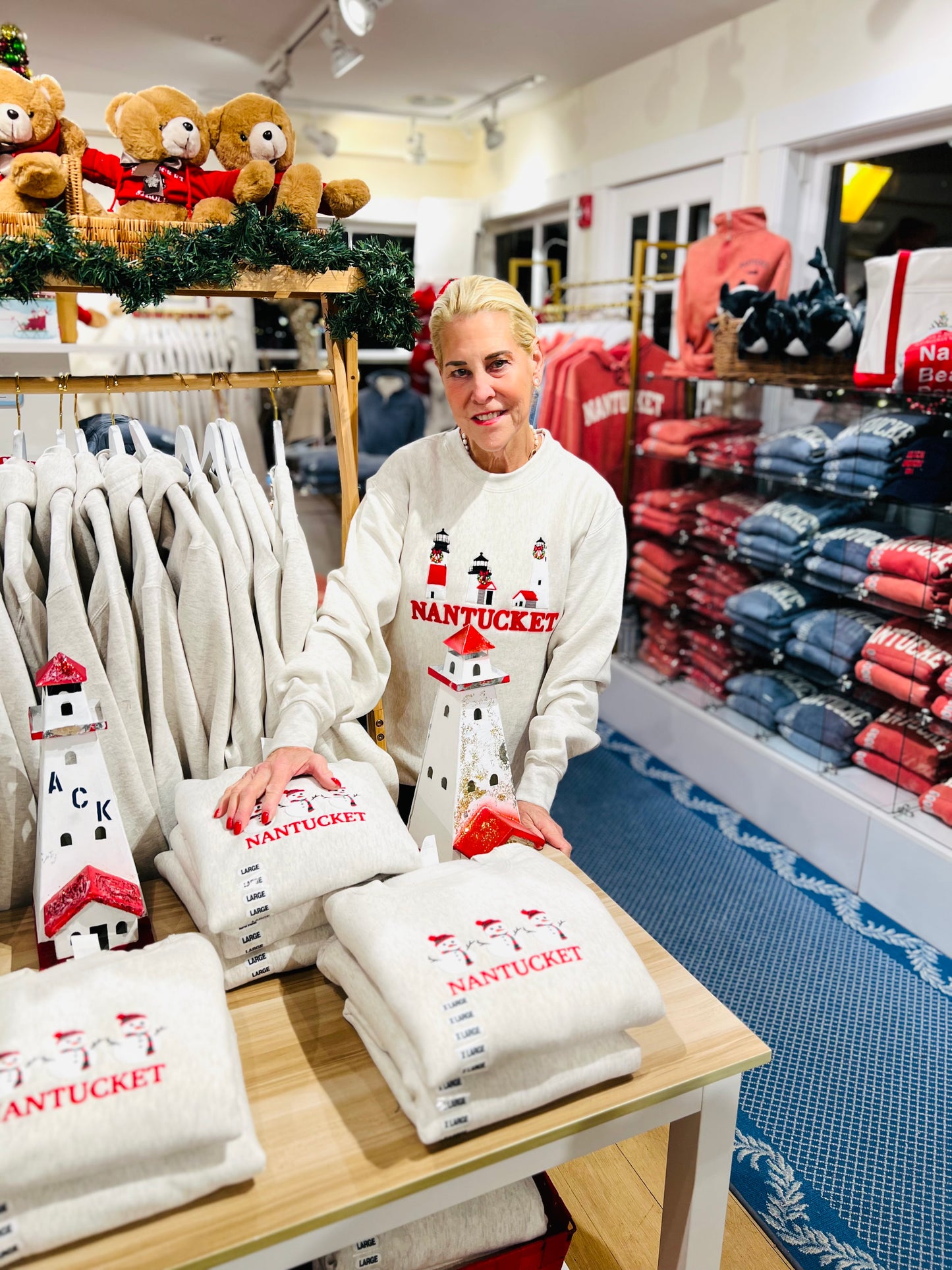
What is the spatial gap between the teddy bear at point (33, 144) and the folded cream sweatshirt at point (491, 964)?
1041mm

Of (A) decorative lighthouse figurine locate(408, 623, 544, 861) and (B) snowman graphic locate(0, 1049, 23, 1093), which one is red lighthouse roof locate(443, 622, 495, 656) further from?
(B) snowman graphic locate(0, 1049, 23, 1093)

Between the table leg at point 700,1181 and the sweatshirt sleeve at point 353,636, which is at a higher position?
the sweatshirt sleeve at point 353,636

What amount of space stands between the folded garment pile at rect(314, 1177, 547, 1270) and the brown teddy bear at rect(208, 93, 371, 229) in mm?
1413

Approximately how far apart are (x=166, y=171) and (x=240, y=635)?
0.73 m

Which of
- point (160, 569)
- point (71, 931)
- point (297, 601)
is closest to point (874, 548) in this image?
point (297, 601)

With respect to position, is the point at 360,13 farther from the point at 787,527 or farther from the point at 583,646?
the point at 583,646

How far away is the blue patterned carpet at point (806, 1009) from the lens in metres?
1.80

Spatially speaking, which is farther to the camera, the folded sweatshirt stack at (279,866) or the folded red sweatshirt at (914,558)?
the folded red sweatshirt at (914,558)

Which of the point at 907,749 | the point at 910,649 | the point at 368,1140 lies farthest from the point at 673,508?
the point at 368,1140

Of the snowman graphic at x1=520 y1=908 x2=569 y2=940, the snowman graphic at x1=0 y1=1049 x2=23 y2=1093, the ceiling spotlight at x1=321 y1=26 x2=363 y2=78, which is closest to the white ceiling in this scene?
the ceiling spotlight at x1=321 y1=26 x2=363 y2=78

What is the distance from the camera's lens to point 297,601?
1440mm

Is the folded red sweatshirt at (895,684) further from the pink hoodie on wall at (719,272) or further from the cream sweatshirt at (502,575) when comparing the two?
the cream sweatshirt at (502,575)

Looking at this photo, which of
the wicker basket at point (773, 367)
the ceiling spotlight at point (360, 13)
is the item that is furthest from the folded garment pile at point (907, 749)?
the ceiling spotlight at point (360, 13)

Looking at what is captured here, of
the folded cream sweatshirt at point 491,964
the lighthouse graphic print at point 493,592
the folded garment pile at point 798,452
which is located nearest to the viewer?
the folded cream sweatshirt at point 491,964
